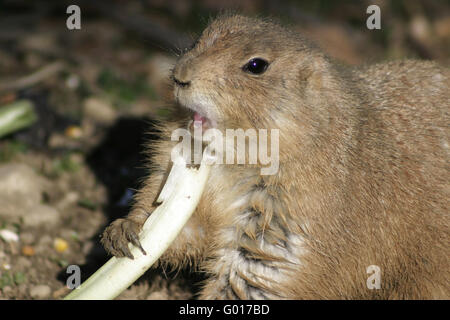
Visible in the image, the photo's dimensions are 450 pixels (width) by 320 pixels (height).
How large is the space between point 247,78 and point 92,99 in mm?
3556

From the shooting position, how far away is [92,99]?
273 inches

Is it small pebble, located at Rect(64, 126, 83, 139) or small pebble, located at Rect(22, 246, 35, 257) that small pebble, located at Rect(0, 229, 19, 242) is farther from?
small pebble, located at Rect(64, 126, 83, 139)

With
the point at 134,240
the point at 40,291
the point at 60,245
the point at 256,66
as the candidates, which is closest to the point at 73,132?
the point at 60,245

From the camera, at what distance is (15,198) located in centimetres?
530

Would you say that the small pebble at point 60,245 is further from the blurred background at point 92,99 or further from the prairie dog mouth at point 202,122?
the prairie dog mouth at point 202,122

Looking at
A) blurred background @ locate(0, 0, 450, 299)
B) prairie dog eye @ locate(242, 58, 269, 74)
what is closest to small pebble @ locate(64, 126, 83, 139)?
blurred background @ locate(0, 0, 450, 299)

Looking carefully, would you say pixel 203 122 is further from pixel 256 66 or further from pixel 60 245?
pixel 60 245

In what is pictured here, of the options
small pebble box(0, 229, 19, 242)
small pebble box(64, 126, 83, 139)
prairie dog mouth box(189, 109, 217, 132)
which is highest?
small pebble box(64, 126, 83, 139)

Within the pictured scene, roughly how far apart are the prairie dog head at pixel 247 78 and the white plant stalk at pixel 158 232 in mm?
402

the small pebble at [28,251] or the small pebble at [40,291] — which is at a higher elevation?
the small pebble at [28,251]

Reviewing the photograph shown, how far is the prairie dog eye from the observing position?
12.6ft

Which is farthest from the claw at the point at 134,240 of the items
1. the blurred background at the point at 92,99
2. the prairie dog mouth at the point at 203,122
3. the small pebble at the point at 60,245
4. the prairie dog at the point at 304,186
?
the small pebble at the point at 60,245

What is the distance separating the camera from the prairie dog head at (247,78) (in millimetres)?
3676

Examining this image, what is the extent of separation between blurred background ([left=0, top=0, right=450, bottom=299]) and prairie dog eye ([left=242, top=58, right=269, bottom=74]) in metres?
0.77
